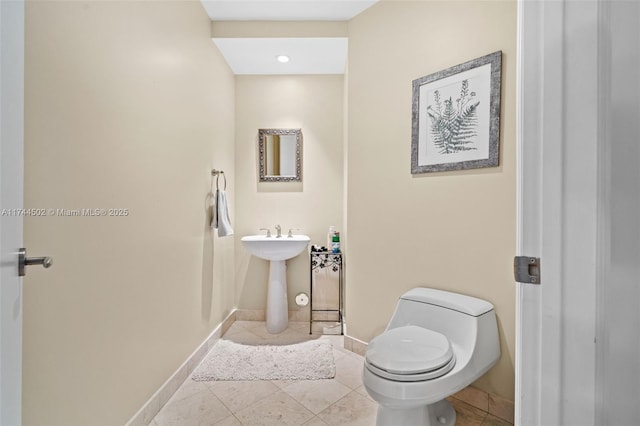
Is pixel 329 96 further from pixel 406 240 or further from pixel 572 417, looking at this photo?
pixel 572 417

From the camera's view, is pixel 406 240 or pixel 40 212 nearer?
pixel 40 212

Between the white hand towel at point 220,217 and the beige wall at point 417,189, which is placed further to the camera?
the white hand towel at point 220,217

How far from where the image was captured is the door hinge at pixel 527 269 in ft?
2.22

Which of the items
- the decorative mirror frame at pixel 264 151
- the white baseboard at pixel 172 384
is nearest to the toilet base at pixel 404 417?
the white baseboard at pixel 172 384

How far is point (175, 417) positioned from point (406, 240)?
165 cm

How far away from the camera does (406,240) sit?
6.60ft

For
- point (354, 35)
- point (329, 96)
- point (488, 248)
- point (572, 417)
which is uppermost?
point (354, 35)

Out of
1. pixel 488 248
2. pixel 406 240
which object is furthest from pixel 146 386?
pixel 488 248

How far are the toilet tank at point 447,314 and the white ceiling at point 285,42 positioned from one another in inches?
79.5

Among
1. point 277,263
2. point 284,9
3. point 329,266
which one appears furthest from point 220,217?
point 284,9

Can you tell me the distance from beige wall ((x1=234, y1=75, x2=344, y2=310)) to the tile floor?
3.66ft

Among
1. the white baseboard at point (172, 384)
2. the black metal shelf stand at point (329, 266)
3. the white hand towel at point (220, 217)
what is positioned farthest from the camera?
the black metal shelf stand at point (329, 266)

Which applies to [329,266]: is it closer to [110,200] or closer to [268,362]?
[268,362]

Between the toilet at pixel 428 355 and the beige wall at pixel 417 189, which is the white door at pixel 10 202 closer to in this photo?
the toilet at pixel 428 355
